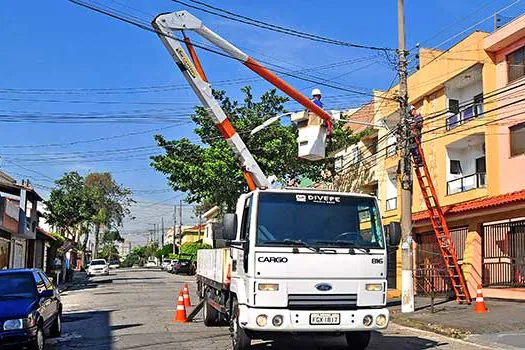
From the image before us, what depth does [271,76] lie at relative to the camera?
15.3 m

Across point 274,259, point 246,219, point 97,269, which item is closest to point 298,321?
point 274,259

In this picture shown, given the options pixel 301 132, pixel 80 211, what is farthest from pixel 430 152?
pixel 80 211

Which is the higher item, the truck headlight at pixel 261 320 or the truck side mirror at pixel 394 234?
the truck side mirror at pixel 394 234

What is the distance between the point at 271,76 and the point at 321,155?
7.70ft

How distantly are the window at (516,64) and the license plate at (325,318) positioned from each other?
16196mm

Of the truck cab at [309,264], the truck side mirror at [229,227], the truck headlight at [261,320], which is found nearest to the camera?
the truck headlight at [261,320]

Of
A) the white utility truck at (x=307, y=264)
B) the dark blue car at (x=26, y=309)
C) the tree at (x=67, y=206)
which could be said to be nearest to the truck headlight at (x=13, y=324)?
the dark blue car at (x=26, y=309)

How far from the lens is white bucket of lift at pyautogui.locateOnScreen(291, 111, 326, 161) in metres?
14.5

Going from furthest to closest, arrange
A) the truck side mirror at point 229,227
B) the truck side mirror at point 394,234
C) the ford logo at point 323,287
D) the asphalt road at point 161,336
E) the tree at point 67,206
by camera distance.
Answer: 1. the tree at point 67,206
2. the asphalt road at point 161,336
3. the truck side mirror at point 394,234
4. the truck side mirror at point 229,227
5. the ford logo at point 323,287

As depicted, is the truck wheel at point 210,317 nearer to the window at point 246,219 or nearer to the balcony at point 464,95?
the window at point 246,219

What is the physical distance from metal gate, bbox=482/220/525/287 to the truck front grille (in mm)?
12554

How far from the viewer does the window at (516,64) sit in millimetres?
22562

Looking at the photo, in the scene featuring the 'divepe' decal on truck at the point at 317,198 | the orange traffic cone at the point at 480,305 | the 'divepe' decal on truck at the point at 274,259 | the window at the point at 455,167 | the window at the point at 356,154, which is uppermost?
the window at the point at 356,154

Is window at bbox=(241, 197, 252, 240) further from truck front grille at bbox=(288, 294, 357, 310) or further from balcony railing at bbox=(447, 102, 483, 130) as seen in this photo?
balcony railing at bbox=(447, 102, 483, 130)
